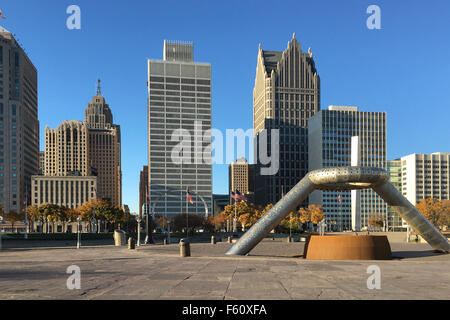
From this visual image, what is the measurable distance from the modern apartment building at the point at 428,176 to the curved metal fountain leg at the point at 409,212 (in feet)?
558

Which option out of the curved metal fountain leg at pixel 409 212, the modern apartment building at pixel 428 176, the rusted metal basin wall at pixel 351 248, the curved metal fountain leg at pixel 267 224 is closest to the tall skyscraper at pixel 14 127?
the curved metal fountain leg at pixel 267 224

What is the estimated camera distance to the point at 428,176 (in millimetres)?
188875

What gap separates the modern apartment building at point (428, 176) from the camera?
18739cm

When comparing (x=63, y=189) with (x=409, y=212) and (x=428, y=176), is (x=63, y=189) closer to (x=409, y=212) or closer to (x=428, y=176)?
(x=428, y=176)

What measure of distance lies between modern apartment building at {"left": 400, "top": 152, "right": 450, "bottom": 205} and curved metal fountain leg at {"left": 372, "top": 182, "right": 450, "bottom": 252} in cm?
17020

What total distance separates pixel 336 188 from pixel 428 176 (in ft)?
586

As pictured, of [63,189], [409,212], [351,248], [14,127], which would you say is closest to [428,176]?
[63,189]

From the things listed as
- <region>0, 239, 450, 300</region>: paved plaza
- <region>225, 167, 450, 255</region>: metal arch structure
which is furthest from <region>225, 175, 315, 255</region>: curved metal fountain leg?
<region>0, 239, 450, 300</region>: paved plaza

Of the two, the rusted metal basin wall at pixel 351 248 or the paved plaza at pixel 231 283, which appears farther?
the rusted metal basin wall at pixel 351 248

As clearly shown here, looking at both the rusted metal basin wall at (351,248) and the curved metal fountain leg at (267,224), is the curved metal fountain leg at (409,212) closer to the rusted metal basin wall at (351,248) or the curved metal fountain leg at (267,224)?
the rusted metal basin wall at (351,248)

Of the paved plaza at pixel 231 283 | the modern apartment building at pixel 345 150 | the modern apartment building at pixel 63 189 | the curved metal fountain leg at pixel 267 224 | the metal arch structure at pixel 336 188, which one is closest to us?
the paved plaza at pixel 231 283
